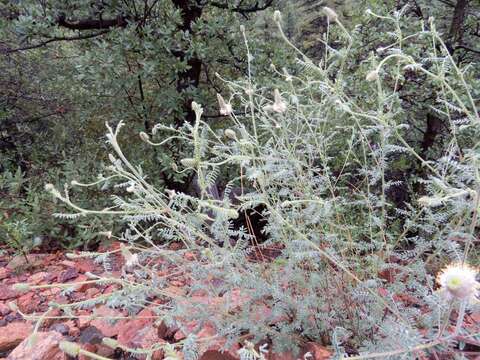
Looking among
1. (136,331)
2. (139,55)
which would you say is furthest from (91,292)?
(139,55)

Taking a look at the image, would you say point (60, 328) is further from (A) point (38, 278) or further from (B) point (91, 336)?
(A) point (38, 278)

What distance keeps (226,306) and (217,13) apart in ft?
9.96

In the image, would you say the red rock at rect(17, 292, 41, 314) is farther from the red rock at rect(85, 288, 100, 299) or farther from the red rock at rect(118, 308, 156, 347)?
the red rock at rect(118, 308, 156, 347)

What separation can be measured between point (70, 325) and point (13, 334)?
0.27 meters

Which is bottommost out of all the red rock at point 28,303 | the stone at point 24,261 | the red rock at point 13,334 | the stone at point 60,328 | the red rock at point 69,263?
the stone at point 24,261

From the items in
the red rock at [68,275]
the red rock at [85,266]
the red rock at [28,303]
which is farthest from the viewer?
the red rock at [85,266]

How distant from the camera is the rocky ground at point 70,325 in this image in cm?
175

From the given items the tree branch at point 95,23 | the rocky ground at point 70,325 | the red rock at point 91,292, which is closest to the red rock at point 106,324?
the rocky ground at point 70,325

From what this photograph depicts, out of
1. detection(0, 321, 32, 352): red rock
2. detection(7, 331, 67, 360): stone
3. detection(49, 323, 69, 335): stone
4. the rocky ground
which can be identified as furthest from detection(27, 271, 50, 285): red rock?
detection(7, 331, 67, 360): stone

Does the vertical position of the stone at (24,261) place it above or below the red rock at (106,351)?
below

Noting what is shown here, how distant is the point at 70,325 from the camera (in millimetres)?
2211

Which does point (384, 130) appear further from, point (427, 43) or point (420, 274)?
point (427, 43)

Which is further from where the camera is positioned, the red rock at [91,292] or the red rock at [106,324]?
the red rock at [91,292]

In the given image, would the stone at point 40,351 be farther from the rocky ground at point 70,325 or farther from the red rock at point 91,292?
the red rock at point 91,292
